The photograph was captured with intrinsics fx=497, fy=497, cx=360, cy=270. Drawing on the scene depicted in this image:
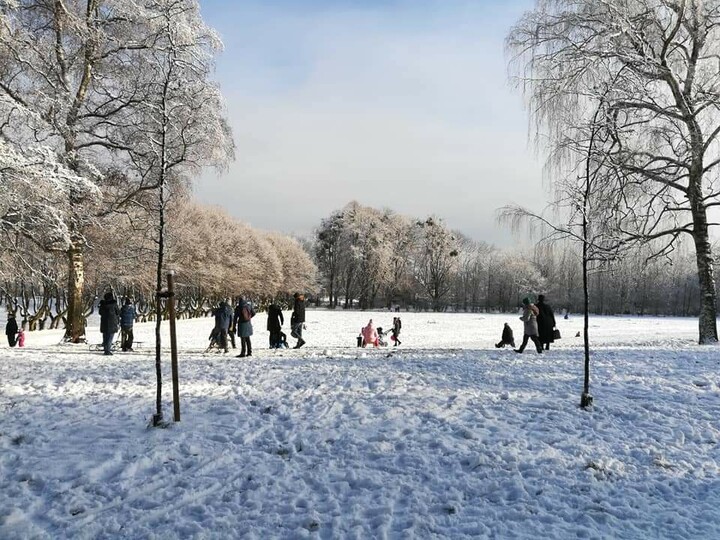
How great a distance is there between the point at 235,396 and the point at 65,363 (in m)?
4.92

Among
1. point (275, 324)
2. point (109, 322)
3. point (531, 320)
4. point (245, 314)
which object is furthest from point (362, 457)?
point (275, 324)

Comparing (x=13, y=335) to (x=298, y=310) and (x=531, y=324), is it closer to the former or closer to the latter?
(x=298, y=310)

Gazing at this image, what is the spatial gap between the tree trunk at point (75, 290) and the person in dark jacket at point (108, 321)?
7.14ft

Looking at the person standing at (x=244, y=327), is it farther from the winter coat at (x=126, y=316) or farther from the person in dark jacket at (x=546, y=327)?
the person in dark jacket at (x=546, y=327)

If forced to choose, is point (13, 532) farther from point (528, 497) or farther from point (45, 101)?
point (45, 101)

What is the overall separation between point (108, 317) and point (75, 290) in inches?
107

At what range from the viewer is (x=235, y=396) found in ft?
24.8

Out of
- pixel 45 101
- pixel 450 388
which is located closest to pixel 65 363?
pixel 45 101

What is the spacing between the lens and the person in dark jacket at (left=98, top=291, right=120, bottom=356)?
1282 cm

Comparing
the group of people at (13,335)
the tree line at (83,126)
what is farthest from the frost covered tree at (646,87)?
the group of people at (13,335)

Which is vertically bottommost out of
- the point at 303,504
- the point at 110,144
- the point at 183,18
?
the point at 303,504

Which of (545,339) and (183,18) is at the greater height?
(183,18)

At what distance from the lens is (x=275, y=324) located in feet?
53.0

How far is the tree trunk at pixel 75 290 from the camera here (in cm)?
1490
